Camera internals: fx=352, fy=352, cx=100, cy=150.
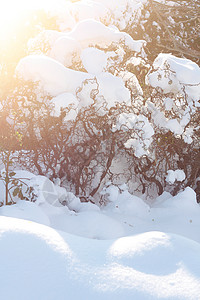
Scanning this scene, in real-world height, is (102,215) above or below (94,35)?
below

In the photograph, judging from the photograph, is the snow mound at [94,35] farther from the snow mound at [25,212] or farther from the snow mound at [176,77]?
the snow mound at [25,212]

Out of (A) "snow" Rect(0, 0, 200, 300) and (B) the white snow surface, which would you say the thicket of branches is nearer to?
(A) "snow" Rect(0, 0, 200, 300)

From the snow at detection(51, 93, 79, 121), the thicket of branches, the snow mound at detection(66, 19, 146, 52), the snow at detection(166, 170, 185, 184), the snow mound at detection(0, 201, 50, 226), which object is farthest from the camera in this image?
the snow mound at detection(66, 19, 146, 52)

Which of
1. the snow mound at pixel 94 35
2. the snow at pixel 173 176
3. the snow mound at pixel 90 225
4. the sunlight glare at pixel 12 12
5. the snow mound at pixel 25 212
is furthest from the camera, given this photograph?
the sunlight glare at pixel 12 12

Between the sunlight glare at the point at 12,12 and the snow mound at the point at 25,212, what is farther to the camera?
the sunlight glare at the point at 12,12

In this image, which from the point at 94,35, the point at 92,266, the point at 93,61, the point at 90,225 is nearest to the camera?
the point at 92,266

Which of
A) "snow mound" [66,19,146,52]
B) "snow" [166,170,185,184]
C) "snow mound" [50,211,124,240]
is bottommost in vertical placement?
"snow mound" [50,211,124,240]

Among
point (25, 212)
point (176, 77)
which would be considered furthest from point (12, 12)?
point (25, 212)

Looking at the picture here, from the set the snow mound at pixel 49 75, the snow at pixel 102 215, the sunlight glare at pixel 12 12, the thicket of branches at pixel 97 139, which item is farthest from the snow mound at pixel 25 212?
the sunlight glare at pixel 12 12

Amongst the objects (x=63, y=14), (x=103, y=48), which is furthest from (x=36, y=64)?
(x=63, y=14)

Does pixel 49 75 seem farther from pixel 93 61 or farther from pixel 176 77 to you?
pixel 176 77

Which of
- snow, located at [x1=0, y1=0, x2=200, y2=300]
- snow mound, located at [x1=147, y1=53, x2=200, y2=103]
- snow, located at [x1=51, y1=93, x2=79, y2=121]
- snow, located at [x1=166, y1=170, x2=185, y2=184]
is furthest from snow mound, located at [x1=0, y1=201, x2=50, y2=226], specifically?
snow mound, located at [x1=147, y1=53, x2=200, y2=103]

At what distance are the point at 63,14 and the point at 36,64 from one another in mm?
2877

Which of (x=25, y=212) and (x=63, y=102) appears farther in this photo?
(x=63, y=102)
